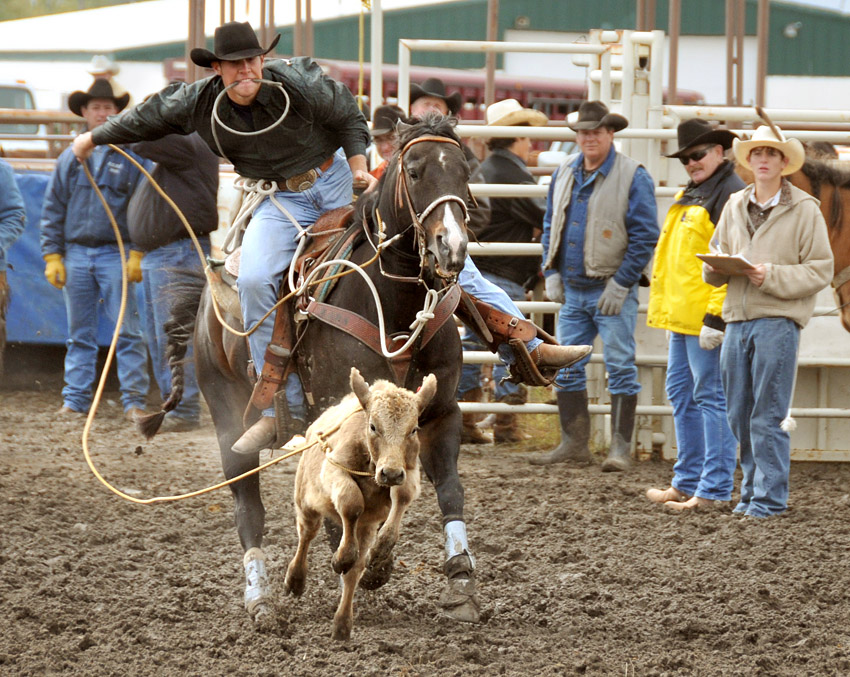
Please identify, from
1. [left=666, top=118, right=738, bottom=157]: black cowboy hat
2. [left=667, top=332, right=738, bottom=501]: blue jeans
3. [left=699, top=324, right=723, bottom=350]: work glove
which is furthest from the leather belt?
[left=667, top=332, right=738, bottom=501]: blue jeans

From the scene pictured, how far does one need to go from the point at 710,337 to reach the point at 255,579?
9.69 feet

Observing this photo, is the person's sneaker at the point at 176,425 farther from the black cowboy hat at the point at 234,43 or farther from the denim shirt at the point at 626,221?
the black cowboy hat at the point at 234,43

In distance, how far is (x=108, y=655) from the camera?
4117mm

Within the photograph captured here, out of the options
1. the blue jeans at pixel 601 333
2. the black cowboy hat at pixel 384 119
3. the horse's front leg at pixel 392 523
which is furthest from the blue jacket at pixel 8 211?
the horse's front leg at pixel 392 523

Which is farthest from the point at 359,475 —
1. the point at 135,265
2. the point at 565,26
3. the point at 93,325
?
the point at 565,26

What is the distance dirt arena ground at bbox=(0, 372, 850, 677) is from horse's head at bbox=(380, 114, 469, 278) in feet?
4.59

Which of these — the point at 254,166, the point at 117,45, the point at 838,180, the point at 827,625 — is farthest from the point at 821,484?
the point at 117,45

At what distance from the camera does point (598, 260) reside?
7.44 meters

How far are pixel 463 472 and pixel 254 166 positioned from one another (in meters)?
3.08

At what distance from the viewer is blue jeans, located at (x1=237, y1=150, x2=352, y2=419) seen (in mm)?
4762

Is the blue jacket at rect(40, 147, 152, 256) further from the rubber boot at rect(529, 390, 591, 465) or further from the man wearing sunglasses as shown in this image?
the man wearing sunglasses

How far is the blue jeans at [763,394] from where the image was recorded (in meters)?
→ 5.98

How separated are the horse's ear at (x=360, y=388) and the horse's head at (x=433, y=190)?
0.50 m

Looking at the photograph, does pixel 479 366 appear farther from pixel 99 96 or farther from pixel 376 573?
pixel 376 573
